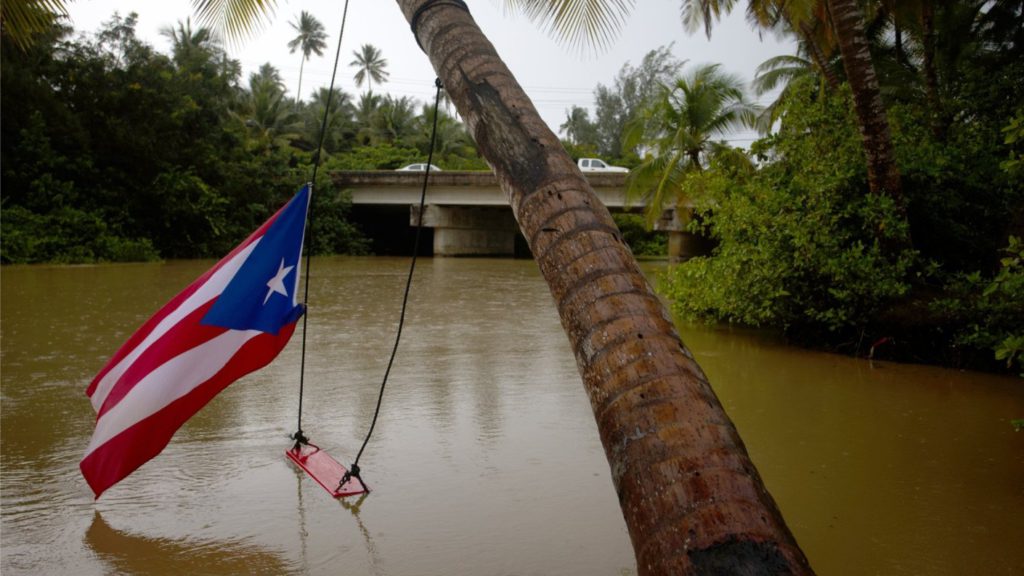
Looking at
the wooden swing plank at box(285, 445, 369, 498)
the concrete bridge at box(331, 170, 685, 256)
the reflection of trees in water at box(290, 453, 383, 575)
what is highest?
the concrete bridge at box(331, 170, 685, 256)

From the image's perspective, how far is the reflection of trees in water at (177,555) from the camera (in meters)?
3.17

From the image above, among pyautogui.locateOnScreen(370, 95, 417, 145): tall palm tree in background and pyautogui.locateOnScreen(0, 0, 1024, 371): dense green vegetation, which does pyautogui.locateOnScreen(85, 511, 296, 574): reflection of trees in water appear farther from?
pyautogui.locateOnScreen(370, 95, 417, 145): tall palm tree in background

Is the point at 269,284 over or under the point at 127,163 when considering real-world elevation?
under

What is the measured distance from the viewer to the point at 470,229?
111ft

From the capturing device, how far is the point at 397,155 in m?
40.4

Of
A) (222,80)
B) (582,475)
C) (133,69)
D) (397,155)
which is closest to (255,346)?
(582,475)

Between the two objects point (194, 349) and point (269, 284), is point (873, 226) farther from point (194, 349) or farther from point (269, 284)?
point (194, 349)

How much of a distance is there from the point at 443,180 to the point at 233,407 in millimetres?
25221

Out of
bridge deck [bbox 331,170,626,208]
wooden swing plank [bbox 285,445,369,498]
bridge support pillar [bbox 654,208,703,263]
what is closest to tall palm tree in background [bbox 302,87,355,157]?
bridge deck [bbox 331,170,626,208]

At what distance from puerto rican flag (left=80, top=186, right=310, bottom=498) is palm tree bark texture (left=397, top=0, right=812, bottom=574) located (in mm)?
1540

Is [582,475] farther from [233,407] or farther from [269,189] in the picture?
[269,189]

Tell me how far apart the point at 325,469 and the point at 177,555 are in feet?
3.67

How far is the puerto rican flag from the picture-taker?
348 centimetres

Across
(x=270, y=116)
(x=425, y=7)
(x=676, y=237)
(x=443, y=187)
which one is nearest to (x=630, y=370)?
(x=425, y=7)
